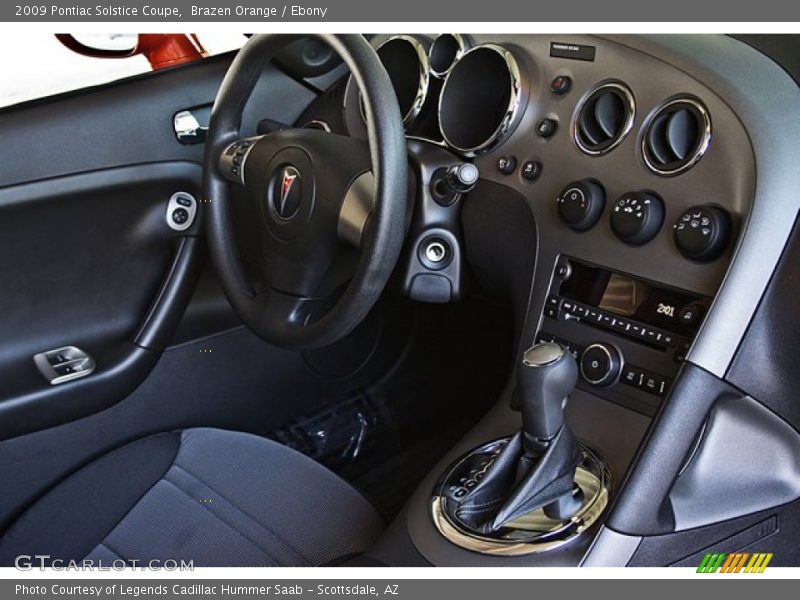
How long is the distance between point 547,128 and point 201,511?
0.72 meters

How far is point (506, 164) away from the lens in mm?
1226

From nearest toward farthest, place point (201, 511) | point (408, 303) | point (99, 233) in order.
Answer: point (201, 511), point (99, 233), point (408, 303)

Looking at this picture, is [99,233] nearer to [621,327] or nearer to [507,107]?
[507,107]

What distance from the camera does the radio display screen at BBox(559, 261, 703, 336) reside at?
1.00 metres

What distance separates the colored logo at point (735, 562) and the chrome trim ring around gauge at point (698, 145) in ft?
1.47

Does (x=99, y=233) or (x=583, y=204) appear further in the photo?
(x=99, y=233)

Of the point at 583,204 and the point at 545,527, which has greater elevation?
the point at 583,204

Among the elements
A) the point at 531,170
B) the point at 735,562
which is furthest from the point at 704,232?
the point at 735,562

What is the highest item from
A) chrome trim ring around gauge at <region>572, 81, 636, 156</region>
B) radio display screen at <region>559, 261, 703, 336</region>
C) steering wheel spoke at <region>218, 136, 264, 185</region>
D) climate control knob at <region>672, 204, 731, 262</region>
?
chrome trim ring around gauge at <region>572, 81, 636, 156</region>

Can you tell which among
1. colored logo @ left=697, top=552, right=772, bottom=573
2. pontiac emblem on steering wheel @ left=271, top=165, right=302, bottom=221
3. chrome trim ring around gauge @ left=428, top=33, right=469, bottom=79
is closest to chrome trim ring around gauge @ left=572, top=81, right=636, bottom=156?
chrome trim ring around gauge @ left=428, top=33, right=469, bottom=79

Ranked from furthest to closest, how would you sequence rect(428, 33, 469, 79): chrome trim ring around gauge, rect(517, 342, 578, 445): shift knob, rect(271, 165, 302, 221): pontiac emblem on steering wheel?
rect(428, 33, 469, 79): chrome trim ring around gauge < rect(271, 165, 302, 221): pontiac emblem on steering wheel < rect(517, 342, 578, 445): shift knob

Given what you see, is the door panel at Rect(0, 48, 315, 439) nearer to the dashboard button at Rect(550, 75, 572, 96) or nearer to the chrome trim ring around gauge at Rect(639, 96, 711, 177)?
the dashboard button at Rect(550, 75, 572, 96)

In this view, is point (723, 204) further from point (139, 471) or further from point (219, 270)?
point (139, 471)

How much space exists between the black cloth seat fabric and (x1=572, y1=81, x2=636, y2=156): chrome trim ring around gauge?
1.90 feet
